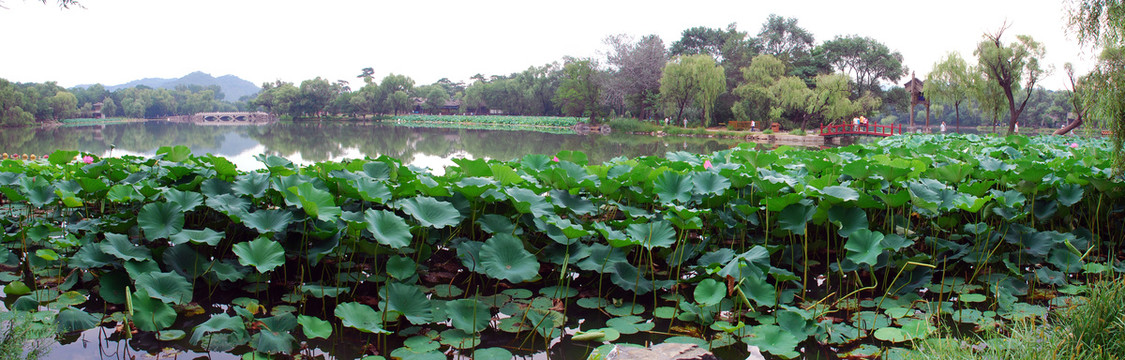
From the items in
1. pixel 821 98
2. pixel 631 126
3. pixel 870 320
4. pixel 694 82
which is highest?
pixel 694 82

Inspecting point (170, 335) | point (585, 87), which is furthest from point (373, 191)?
point (585, 87)

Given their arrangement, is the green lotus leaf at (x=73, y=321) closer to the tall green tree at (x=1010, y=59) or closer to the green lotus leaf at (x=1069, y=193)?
the green lotus leaf at (x=1069, y=193)

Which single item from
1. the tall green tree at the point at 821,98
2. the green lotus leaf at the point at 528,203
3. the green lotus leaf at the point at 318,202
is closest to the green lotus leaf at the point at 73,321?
the green lotus leaf at the point at 318,202

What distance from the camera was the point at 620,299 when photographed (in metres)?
2.23

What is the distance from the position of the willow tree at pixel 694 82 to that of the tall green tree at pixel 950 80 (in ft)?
26.7

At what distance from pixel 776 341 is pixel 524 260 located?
2.56 ft

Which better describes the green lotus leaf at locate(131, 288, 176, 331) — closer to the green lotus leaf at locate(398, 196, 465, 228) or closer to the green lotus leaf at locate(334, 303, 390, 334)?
the green lotus leaf at locate(334, 303, 390, 334)

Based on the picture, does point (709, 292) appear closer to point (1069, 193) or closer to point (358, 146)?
point (1069, 193)

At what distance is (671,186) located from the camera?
244cm

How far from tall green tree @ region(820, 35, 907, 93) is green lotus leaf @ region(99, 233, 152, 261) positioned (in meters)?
33.4

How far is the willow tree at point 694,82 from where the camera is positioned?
84.2 ft

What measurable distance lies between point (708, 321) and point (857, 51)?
3368 cm

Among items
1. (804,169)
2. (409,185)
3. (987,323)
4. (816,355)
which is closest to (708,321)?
(816,355)

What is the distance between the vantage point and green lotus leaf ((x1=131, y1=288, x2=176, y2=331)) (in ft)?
5.70
